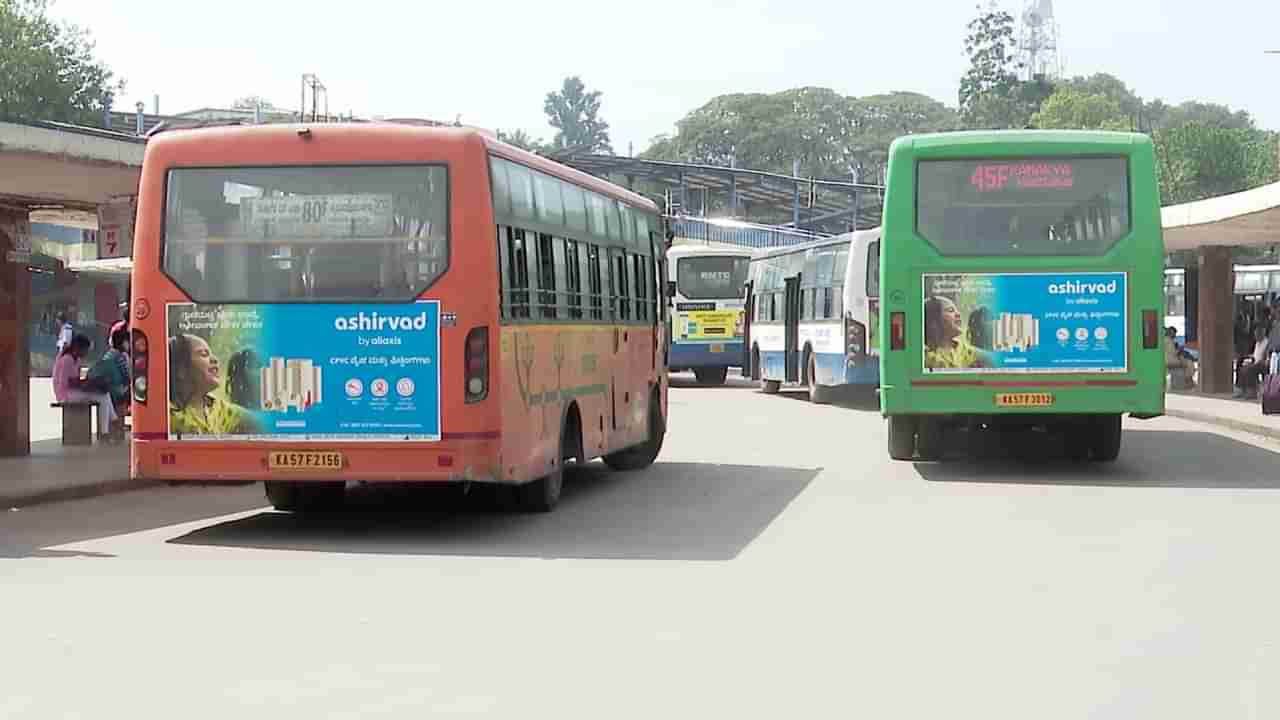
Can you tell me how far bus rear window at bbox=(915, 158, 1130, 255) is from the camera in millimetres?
18891

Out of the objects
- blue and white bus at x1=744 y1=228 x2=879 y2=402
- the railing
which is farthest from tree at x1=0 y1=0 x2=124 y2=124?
blue and white bus at x1=744 y1=228 x2=879 y2=402

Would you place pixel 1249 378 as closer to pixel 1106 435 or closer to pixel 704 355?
A: pixel 704 355

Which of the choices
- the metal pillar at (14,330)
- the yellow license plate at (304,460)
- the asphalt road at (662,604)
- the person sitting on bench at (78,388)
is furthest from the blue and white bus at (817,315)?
the yellow license plate at (304,460)

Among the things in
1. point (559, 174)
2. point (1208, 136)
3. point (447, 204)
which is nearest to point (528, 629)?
point (447, 204)

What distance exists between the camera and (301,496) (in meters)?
16.0

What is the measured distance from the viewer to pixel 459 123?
14.1m

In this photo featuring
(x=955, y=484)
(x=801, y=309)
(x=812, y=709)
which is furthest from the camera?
(x=801, y=309)

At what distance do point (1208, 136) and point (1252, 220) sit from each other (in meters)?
106

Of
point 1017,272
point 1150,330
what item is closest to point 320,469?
point 1017,272

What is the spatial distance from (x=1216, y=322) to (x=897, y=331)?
23.6m

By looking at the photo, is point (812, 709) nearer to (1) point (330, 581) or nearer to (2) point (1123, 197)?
(1) point (330, 581)

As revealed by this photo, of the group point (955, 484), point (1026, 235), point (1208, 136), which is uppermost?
point (1208, 136)

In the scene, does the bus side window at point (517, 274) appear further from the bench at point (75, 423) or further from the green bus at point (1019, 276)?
the bench at point (75, 423)

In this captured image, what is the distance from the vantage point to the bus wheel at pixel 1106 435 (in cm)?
2048
